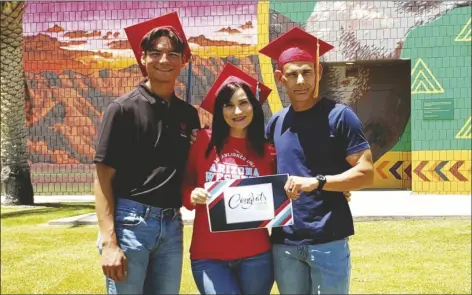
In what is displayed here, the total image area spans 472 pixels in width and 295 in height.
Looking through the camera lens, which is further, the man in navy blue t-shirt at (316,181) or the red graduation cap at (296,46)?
the red graduation cap at (296,46)

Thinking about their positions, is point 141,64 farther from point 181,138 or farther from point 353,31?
point 353,31

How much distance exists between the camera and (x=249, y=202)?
2361 millimetres

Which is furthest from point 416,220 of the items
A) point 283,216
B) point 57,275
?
point 283,216

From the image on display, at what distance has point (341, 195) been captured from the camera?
240cm

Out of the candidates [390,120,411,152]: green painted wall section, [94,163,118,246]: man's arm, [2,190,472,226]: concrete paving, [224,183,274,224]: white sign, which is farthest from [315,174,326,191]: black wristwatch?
[390,120,411,152]: green painted wall section

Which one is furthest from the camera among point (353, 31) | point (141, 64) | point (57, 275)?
point (353, 31)

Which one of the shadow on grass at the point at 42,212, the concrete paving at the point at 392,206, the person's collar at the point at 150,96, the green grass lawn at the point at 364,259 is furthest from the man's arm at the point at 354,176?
the shadow on grass at the point at 42,212

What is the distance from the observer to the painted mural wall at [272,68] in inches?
388

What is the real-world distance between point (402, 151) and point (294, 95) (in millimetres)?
8989

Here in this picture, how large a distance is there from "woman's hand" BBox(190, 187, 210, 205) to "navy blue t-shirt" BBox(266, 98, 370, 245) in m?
0.37

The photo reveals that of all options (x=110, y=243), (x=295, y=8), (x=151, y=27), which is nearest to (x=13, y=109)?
(x=295, y=8)

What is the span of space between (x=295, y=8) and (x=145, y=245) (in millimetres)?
8899

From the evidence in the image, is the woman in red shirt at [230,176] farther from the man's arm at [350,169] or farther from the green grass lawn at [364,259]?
the green grass lawn at [364,259]

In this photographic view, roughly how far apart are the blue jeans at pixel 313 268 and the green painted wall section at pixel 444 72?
27.0 feet
